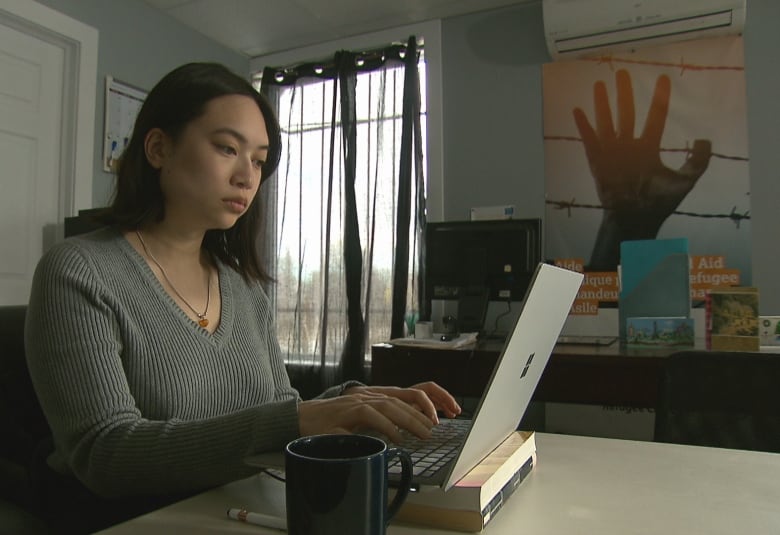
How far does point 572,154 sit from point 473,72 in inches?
28.1

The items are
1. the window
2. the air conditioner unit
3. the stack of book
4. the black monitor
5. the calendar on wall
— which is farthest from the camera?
the window

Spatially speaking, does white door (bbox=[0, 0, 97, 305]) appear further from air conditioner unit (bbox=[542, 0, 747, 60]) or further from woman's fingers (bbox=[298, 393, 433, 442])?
woman's fingers (bbox=[298, 393, 433, 442])

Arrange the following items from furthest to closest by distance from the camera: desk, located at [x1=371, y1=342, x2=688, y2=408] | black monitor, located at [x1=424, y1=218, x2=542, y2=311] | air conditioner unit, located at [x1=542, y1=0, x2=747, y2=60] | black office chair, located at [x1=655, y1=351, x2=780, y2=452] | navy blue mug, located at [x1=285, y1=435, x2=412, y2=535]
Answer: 1. air conditioner unit, located at [x1=542, y1=0, x2=747, y2=60]
2. black monitor, located at [x1=424, y1=218, x2=542, y2=311]
3. desk, located at [x1=371, y1=342, x2=688, y2=408]
4. black office chair, located at [x1=655, y1=351, x2=780, y2=452]
5. navy blue mug, located at [x1=285, y1=435, x2=412, y2=535]

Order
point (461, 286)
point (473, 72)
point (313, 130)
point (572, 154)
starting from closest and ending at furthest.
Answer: point (461, 286) → point (572, 154) → point (473, 72) → point (313, 130)

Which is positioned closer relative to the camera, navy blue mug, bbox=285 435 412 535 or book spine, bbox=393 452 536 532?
navy blue mug, bbox=285 435 412 535

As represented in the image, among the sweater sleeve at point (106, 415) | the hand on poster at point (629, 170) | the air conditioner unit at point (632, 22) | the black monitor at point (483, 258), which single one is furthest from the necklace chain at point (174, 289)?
the air conditioner unit at point (632, 22)

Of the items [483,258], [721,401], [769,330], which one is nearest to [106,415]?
[721,401]

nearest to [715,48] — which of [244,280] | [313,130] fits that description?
[313,130]

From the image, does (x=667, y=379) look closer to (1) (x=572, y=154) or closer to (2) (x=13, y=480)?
(2) (x=13, y=480)

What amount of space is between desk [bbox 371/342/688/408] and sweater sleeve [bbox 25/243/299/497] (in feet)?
4.44

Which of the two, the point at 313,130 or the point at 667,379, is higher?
the point at 313,130

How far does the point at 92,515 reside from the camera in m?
0.87

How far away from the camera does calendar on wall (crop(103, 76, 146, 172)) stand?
2.86 meters

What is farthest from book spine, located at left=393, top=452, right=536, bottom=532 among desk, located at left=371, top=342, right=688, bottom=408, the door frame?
the door frame
